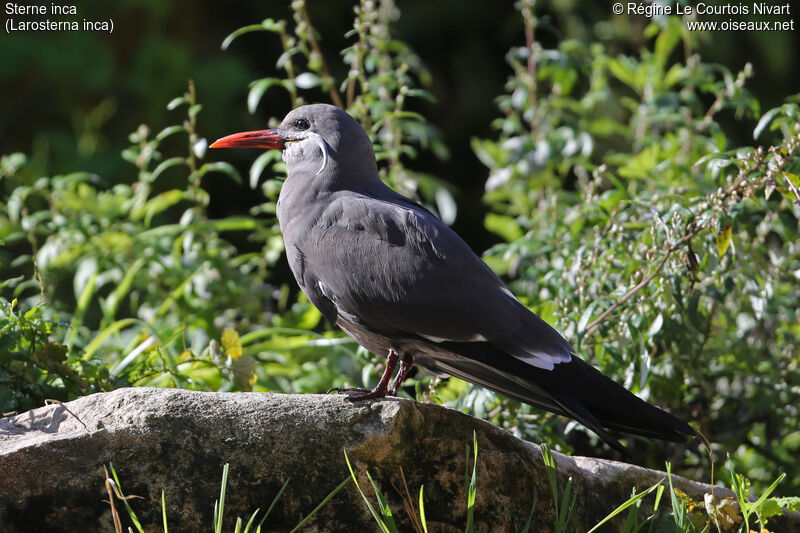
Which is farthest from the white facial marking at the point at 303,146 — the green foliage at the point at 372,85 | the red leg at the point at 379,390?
the red leg at the point at 379,390

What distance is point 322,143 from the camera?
8.52 feet

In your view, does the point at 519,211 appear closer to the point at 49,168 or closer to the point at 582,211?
the point at 582,211

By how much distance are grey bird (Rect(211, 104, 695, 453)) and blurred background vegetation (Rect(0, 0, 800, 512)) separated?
15.1 inches

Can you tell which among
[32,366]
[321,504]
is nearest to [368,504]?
[321,504]

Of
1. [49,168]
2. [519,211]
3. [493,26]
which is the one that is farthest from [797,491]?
[49,168]

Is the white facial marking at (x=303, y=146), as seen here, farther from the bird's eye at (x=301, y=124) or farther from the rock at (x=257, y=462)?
the rock at (x=257, y=462)

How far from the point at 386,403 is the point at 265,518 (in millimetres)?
391

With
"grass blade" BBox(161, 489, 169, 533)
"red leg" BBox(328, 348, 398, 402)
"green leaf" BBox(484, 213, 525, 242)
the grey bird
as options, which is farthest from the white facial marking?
"green leaf" BBox(484, 213, 525, 242)

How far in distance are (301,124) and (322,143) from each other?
15cm

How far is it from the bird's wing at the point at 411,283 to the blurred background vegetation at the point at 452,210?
16.4 inches

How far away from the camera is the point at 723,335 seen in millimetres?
3152

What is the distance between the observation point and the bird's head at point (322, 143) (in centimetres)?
255

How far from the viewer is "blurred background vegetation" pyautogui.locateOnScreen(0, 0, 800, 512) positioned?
8.84 ft

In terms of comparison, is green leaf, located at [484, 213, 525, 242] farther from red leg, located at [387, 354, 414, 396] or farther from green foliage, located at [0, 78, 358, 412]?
red leg, located at [387, 354, 414, 396]
